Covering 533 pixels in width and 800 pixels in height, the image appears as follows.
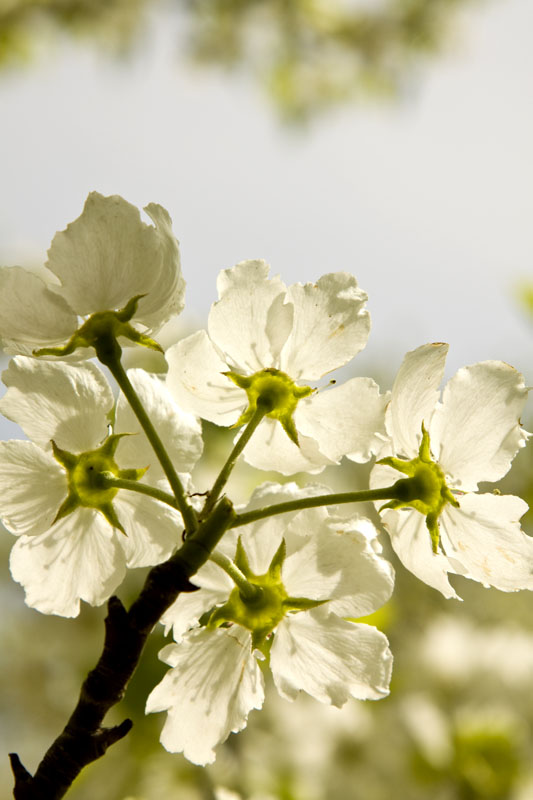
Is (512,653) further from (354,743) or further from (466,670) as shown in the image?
(354,743)

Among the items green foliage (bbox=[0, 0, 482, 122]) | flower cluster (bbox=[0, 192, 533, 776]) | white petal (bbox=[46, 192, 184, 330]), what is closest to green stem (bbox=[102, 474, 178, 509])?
flower cluster (bbox=[0, 192, 533, 776])

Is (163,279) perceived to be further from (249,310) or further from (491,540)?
(491,540)

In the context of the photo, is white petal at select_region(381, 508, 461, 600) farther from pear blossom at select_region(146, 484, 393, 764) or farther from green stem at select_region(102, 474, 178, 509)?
green stem at select_region(102, 474, 178, 509)

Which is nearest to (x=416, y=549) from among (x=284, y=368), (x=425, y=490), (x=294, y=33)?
(x=425, y=490)

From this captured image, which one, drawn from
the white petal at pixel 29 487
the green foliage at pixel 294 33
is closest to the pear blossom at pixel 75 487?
the white petal at pixel 29 487

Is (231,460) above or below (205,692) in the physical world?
above

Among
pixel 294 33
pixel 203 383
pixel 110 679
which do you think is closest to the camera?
pixel 110 679

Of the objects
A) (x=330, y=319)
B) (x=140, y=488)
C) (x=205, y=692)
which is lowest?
(x=205, y=692)

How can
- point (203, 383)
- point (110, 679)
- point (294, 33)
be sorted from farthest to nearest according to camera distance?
point (294, 33), point (203, 383), point (110, 679)
